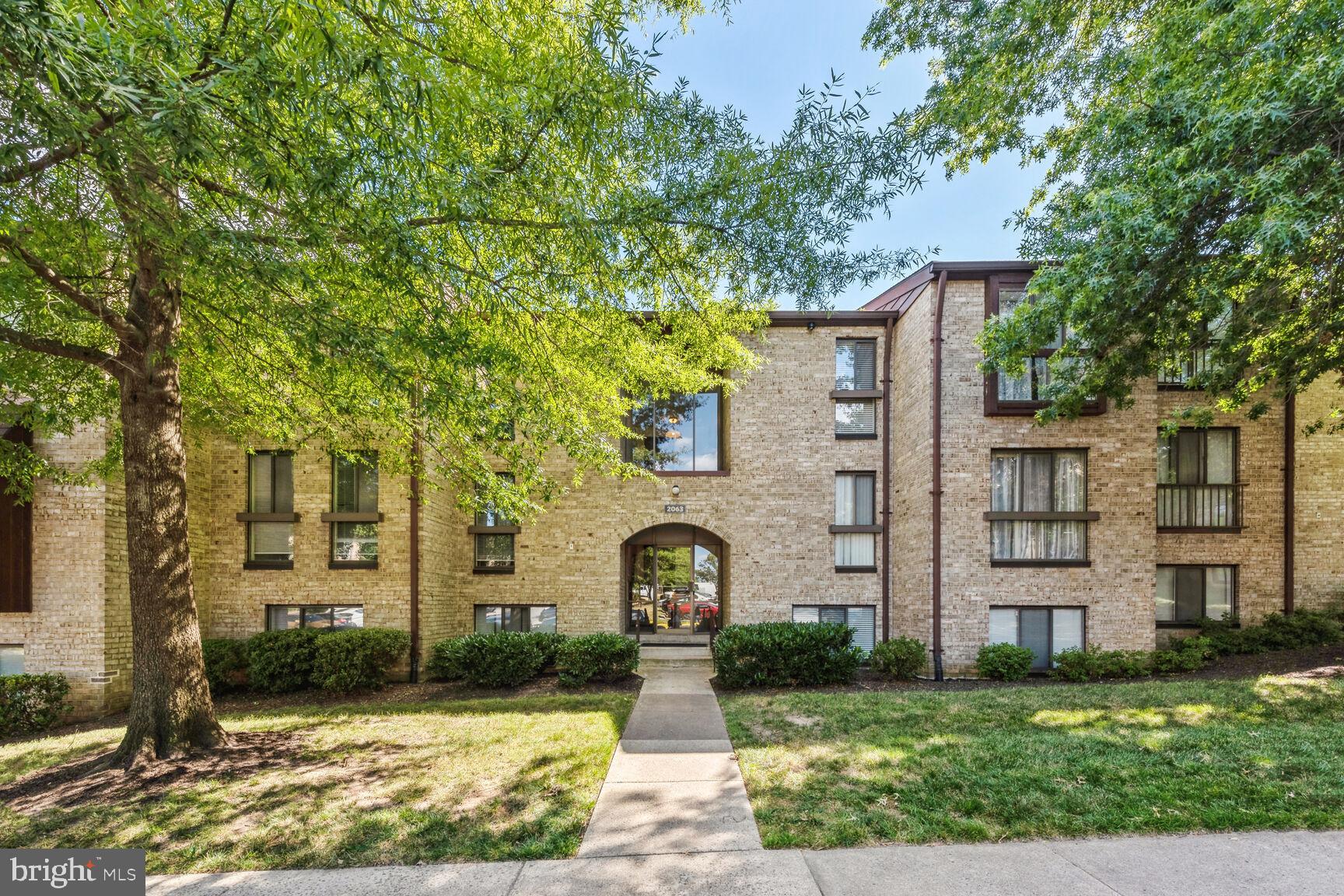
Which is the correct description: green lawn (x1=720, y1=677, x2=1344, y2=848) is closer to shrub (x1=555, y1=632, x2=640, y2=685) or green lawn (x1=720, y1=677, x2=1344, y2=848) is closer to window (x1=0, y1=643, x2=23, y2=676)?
shrub (x1=555, y1=632, x2=640, y2=685)

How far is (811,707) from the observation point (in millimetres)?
8266

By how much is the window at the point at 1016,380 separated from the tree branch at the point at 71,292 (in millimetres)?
12975

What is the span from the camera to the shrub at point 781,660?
10.0m

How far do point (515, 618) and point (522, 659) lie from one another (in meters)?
2.00

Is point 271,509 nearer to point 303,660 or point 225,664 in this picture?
point 225,664

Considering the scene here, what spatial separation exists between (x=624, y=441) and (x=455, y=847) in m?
9.46

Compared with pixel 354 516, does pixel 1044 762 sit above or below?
below

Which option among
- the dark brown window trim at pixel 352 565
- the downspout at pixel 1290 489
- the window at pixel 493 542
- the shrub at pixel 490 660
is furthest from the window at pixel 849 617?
the dark brown window trim at pixel 352 565

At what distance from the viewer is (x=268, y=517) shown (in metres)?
11.2

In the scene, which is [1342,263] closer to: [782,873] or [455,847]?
[782,873]

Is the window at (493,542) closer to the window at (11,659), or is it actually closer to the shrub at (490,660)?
the shrub at (490,660)

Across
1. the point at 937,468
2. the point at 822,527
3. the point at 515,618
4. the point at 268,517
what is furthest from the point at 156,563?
the point at 937,468

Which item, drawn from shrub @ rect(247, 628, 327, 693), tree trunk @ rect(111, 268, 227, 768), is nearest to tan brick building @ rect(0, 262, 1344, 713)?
shrub @ rect(247, 628, 327, 693)

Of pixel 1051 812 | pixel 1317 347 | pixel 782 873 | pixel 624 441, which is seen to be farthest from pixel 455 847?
pixel 1317 347
